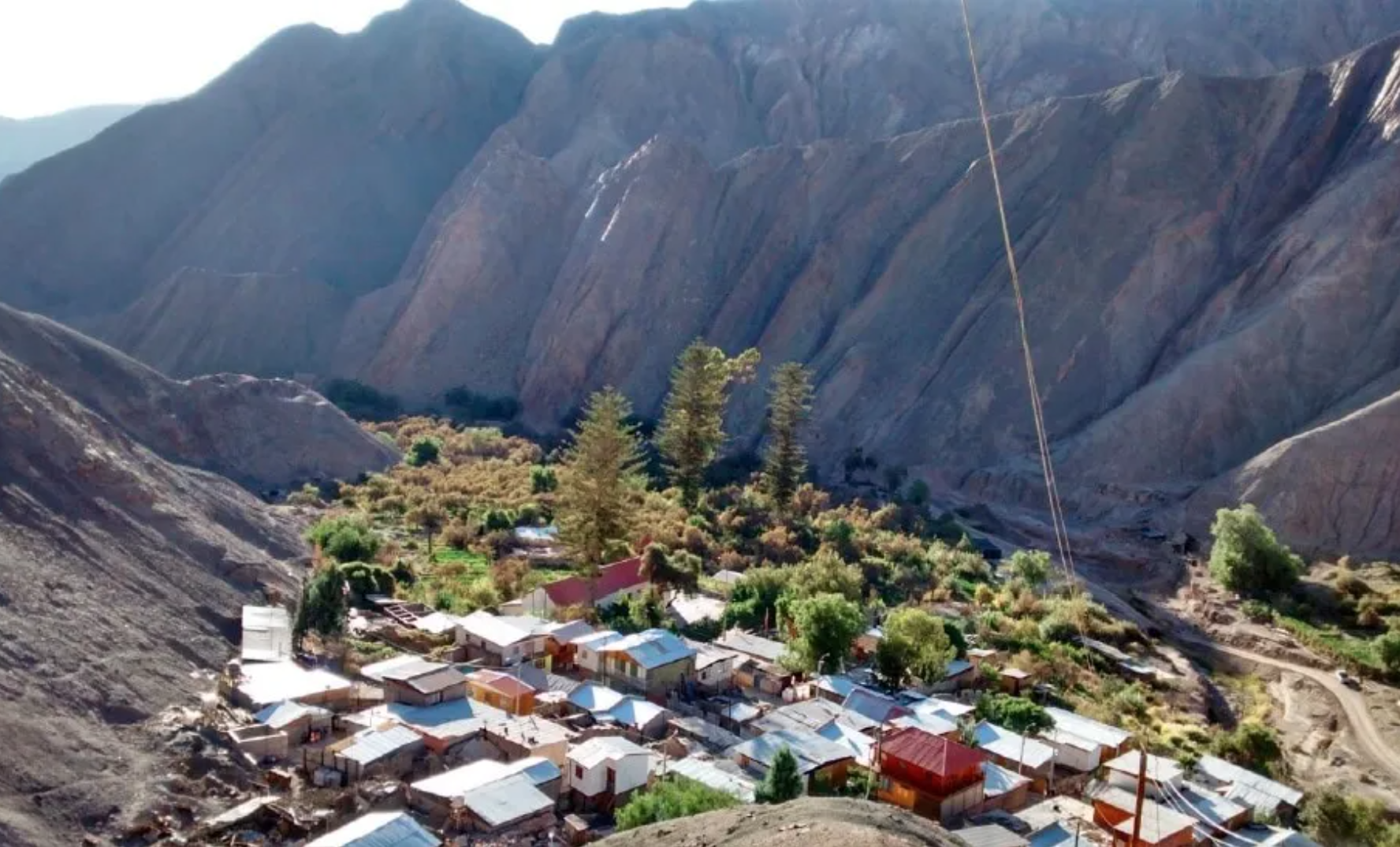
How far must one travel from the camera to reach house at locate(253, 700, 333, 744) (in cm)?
1792

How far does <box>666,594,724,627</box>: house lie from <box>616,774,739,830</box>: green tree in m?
11.5

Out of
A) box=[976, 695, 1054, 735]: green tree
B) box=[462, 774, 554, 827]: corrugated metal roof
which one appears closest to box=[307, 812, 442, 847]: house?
box=[462, 774, 554, 827]: corrugated metal roof

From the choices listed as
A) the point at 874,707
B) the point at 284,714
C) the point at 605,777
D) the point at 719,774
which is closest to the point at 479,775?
the point at 605,777

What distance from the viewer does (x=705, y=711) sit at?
21.2m

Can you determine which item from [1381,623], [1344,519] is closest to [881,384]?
[1344,519]

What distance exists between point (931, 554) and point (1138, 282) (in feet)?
62.2

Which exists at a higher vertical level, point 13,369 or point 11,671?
point 13,369

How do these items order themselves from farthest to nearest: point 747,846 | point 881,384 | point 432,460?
point 881,384
point 432,460
point 747,846

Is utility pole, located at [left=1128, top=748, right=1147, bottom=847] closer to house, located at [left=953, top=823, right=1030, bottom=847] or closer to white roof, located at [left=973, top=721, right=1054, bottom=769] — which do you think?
house, located at [left=953, top=823, right=1030, bottom=847]

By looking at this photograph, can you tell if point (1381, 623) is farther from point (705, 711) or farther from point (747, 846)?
point (747, 846)

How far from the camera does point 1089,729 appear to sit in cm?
2111

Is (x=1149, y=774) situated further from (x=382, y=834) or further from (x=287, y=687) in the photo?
(x=287, y=687)

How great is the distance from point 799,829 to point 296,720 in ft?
36.7

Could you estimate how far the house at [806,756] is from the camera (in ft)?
58.5
